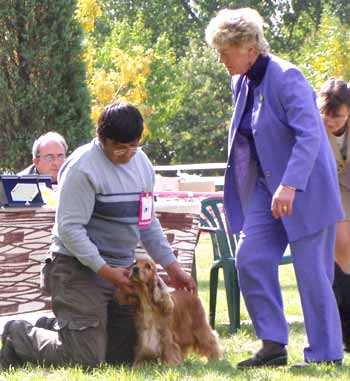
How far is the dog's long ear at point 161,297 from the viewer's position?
5.38 meters

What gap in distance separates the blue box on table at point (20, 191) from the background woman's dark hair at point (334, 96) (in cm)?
177

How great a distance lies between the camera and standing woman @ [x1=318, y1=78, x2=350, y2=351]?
19.9 feet

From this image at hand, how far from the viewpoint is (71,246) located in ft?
17.3

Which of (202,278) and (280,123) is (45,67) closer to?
(202,278)

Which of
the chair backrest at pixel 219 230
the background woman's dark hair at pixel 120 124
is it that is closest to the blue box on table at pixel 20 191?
the background woman's dark hair at pixel 120 124

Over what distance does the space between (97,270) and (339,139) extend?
1.87 meters

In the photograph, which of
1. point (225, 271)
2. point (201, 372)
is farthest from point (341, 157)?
point (201, 372)

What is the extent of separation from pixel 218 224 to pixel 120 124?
294 cm

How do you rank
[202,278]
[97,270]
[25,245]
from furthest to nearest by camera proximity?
[202,278]
[25,245]
[97,270]

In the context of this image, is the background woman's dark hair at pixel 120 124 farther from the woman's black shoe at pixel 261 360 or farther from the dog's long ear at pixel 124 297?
the woman's black shoe at pixel 261 360

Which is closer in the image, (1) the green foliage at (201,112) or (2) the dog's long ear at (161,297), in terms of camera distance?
(2) the dog's long ear at (161,297)

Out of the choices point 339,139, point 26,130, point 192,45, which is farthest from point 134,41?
point 339,139

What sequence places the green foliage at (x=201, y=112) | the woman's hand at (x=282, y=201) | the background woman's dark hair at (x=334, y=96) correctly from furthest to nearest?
the green foliage at (x=201, y=112) < the background woman's dark hair at (x=334, y=96) < the woman's hand at (x=282, y=201)

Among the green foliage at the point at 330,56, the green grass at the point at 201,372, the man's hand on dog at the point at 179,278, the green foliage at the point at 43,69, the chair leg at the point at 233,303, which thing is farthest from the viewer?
the green foliage at the point at 330,56
